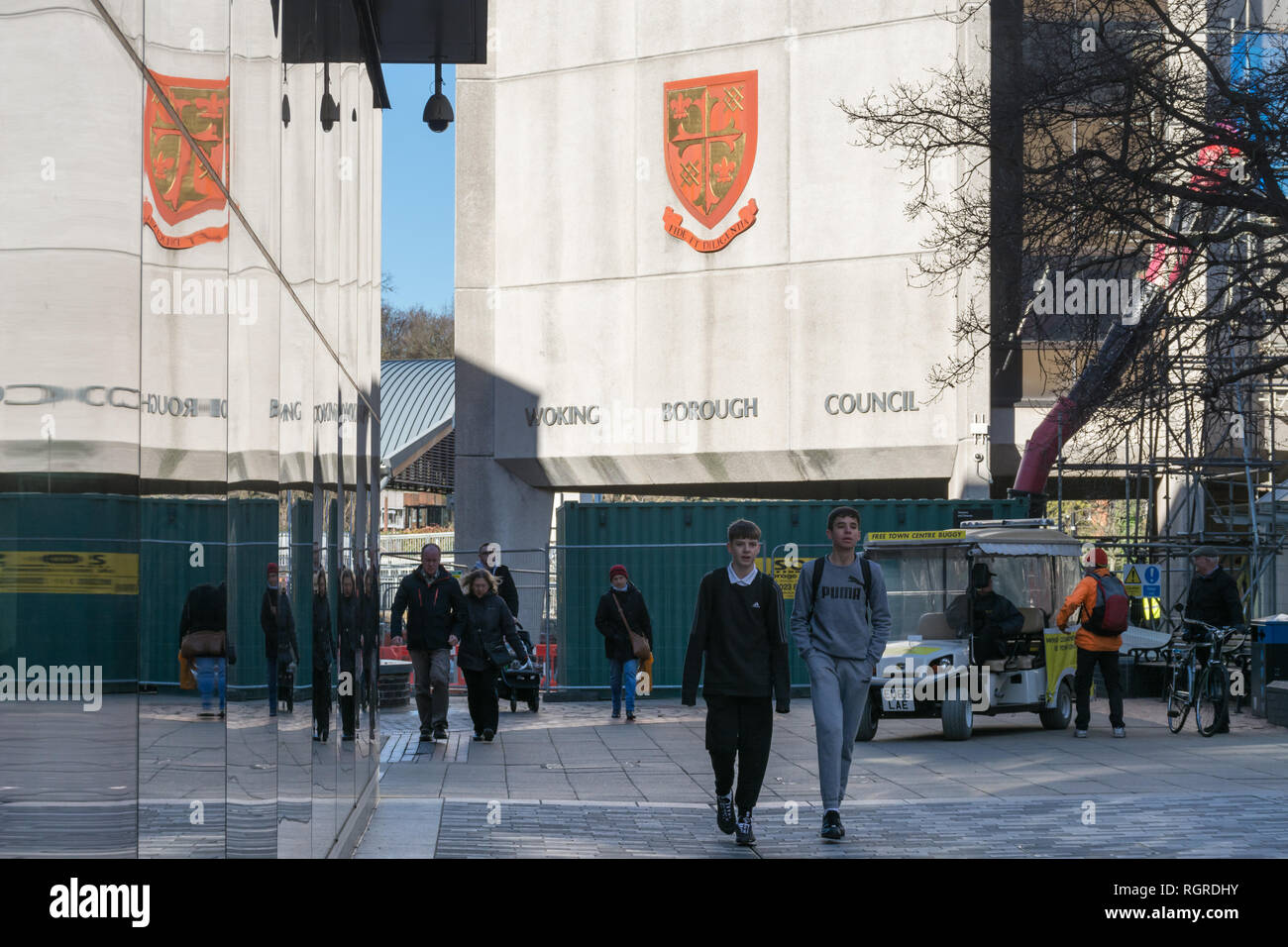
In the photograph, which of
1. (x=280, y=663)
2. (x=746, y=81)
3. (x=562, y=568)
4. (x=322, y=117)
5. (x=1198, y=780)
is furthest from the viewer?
(x=746, y=81)

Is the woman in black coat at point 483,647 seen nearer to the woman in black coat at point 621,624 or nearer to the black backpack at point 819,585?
the woman in black coat at point 621,624

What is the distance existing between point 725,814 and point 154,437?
638 cm

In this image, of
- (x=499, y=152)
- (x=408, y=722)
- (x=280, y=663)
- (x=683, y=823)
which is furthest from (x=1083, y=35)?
(x=499, y=152)

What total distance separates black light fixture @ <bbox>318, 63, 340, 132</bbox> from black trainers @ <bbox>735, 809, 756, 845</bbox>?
4.49 m

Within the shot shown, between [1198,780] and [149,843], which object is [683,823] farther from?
[149,843]

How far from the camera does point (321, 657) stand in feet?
23.4

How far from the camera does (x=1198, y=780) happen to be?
12.3 metres

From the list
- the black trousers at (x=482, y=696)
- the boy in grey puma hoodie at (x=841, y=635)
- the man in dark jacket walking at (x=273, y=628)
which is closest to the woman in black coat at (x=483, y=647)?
the black trousers at (x=482, y=696)

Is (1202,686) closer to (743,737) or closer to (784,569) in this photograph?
(784,569)

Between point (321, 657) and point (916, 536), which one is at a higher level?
point (916, 536)

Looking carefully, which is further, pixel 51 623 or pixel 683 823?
pixel 683 823

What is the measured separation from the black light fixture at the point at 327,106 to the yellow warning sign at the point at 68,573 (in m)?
4.72

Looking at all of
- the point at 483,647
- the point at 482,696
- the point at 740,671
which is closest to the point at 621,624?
the point at 483,647

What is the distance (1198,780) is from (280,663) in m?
8.94
